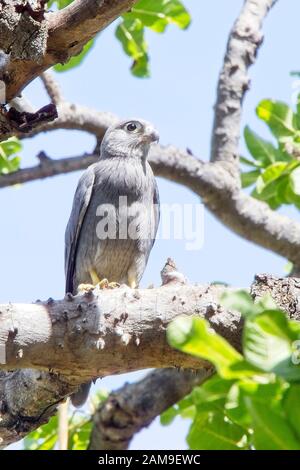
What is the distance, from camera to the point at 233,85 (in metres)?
7.32

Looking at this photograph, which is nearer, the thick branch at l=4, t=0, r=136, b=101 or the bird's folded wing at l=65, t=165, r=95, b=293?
the thick branch at l=4, t=0, r=136, b=101

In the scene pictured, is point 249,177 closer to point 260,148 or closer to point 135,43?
point 260,148

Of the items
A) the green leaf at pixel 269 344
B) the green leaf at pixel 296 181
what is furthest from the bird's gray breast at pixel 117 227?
the green leaf at pixel 269 344

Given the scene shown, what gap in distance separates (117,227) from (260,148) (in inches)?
52.7

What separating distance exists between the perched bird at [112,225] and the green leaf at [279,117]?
130 centimetres

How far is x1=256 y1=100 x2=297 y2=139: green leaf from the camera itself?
20.3ft

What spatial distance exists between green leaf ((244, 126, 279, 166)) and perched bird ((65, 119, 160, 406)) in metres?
1.03

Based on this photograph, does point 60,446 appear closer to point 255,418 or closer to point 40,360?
point 40,360

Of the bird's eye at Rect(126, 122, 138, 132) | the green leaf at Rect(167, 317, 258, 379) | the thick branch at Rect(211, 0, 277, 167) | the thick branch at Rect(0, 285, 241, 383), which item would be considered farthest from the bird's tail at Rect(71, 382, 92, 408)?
the green leaf at Rect(167, 317, 258, 379)

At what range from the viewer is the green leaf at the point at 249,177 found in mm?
6829

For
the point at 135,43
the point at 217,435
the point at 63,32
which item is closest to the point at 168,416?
the point at 135,43

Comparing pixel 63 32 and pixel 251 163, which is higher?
pixel 63 32

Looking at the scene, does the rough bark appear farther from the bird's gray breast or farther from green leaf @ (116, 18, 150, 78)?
green leaf @ (116, 18, 150, 78)

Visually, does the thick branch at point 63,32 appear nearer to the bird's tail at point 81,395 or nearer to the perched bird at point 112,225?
the bird's tail at point 81,395
